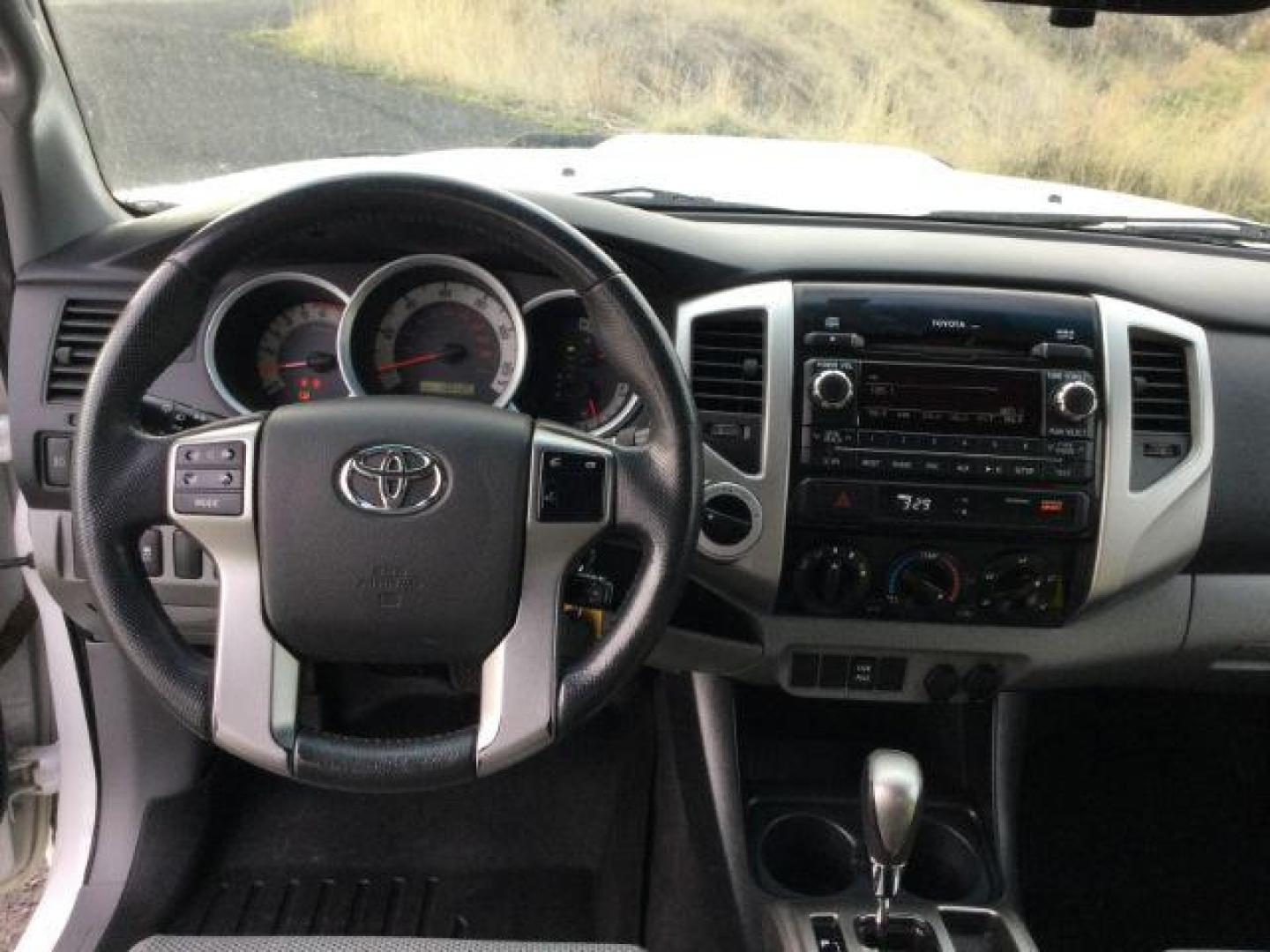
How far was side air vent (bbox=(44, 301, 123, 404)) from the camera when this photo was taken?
1.87 meters

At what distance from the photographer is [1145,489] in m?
1.89

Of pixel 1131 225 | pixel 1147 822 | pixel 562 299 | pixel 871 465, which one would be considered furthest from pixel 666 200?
pixel 1147 822

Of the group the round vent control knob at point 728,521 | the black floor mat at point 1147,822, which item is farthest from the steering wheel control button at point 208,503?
the black floor mat at point 1147,822

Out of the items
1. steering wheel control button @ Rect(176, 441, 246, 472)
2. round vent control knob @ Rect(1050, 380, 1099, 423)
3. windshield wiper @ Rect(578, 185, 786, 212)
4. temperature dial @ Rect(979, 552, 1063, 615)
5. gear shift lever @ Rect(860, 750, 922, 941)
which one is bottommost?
gear shift lever @ Rect(860, 750, 922, 941)

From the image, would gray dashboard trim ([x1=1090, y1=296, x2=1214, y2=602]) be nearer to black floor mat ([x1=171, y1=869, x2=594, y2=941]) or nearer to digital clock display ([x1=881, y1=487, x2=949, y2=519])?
digital clock display ([x1=881, y1=487, x2=949, y2=519])

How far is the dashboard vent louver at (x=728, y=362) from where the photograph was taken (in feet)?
6.06

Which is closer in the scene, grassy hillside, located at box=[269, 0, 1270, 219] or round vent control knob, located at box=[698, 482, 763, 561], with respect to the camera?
round vent control knob, located at box=[698, 482, 763, 561]

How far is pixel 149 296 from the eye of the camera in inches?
55.7

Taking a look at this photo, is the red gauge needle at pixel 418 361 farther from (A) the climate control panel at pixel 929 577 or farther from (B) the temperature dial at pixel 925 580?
(B) the temperature dial at pixel 925 580

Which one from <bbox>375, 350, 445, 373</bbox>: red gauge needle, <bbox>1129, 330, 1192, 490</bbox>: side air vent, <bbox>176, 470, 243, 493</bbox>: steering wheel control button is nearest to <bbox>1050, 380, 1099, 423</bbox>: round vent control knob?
<bbox>1129, 330, 1192, 490</bbox>: side air vent

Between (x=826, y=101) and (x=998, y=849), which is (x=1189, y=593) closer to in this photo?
(x=998, y=849)

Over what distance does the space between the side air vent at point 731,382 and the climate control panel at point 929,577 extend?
0.16 meters

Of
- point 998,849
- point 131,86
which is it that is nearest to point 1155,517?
point 998,849

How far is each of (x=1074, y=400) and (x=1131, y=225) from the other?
1.48ft
